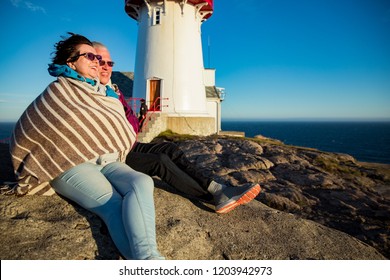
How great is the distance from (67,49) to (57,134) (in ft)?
3.41

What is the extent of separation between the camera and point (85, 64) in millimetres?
2787

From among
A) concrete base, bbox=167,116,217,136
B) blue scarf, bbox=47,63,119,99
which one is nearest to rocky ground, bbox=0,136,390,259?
blue scarf, bbox=47,63,119,99

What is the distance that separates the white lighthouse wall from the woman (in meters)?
12.6

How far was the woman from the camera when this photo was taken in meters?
2.27

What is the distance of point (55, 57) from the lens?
280 cm

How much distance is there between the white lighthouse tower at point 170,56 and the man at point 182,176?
39.4ft

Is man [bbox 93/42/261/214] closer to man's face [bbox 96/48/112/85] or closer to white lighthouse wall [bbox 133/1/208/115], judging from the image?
man's face [bbox 96/48/112/85]

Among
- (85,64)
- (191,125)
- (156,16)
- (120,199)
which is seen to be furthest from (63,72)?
(156,16)

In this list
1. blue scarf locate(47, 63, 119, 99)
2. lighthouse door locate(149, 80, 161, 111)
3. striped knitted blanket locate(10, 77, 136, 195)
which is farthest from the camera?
lighthouse door locate(149, 80, 161, 111)

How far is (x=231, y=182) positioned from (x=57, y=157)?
205 inches

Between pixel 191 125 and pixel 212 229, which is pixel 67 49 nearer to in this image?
pixel 212 229

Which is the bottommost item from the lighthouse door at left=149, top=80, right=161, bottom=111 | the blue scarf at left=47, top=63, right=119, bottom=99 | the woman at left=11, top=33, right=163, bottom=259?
the woman at left=11, top=33, right=163, bottom=259

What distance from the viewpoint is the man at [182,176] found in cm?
309

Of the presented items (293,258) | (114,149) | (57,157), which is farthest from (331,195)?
(57,157)
